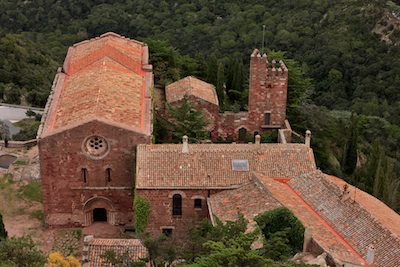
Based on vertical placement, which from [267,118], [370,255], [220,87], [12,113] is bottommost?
[370,255]

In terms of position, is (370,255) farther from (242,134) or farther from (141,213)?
(242,134)

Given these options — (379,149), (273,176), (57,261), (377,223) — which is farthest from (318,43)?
(57,261)

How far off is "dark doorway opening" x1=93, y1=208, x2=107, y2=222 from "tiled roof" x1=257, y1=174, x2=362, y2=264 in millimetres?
11253

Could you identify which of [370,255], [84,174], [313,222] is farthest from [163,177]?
[370,255]

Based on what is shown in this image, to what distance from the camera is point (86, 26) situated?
301ft

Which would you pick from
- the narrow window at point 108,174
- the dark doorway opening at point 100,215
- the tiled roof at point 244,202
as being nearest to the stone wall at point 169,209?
the tiled roof at point 244,202

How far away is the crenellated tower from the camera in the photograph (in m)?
44.7

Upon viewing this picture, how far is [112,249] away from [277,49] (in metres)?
55.6

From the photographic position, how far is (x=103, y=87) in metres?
39.6

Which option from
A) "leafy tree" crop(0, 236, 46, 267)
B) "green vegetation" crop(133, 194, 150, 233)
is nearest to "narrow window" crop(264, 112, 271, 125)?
"green vegetation" crop(133, 194, 150, 233)

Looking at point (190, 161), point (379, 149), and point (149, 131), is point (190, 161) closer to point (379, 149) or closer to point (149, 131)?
point (149, 131)

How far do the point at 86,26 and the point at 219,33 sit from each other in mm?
22696

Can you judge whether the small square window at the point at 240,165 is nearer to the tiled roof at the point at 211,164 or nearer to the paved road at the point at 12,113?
the tiled roof at the point at 211,164

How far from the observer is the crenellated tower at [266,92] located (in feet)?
147
